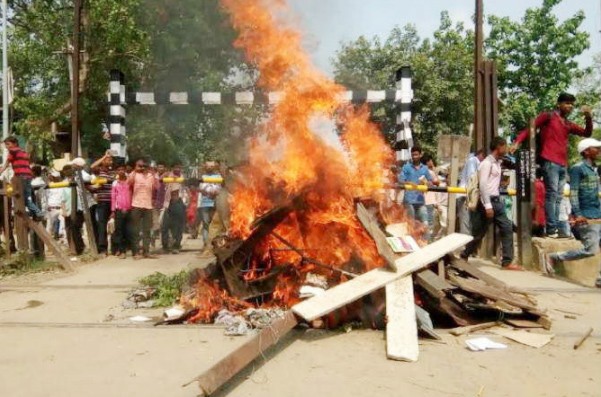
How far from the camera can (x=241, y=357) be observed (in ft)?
13.4

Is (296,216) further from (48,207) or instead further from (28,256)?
(48,207)

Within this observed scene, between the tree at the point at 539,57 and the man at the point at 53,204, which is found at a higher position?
the tree at the point at 539,57

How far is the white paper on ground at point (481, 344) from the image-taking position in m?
4.79

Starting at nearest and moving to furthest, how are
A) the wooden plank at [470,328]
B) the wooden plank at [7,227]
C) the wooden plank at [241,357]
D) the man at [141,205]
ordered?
the wooden plank at [241,357]
the wooden plank at [470,328]
the wooden plank at [7,227]
the man at [141,205]

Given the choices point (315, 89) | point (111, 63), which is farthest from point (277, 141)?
point (111, 63)

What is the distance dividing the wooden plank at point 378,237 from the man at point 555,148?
→ 447cm

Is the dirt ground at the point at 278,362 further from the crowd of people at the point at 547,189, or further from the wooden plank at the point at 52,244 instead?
the wooden plank at the point at 52,244

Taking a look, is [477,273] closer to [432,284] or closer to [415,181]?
[432,284]

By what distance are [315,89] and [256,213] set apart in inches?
104

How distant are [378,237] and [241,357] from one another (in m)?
2.57

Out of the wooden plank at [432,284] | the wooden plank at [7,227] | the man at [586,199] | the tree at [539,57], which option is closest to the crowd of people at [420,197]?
the man at [586,199]

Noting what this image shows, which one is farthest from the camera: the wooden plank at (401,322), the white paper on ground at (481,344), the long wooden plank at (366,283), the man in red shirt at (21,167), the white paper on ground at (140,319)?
the man in red shirt at (21,167)

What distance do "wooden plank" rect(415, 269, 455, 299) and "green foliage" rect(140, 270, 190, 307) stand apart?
2.86 m

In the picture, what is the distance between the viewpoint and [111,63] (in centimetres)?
2228
